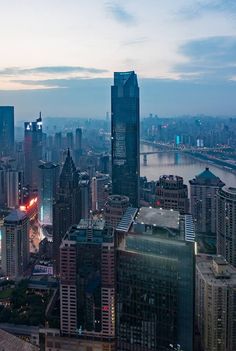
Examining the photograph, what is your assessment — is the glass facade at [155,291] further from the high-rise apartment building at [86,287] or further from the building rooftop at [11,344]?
the building rooftop at [11,344]

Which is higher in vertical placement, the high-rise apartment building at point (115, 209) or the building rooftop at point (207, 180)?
the building rooftop at point (207, 180)

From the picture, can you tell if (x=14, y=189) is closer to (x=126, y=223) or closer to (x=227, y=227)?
(x=227, y=227)

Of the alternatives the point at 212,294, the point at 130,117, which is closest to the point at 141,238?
the point at 212,294

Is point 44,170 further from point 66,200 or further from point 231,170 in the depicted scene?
point 231,170

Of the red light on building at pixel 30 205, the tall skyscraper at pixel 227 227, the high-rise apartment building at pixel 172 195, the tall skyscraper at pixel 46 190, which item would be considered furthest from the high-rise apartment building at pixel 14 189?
the tall skyscraper at pixel 227 227

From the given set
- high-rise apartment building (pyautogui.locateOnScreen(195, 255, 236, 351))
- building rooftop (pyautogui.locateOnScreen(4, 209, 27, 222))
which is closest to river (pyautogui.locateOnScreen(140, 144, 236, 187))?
building rooftop (pyautogui.locateOnScreen(4, 209, 27, 222))

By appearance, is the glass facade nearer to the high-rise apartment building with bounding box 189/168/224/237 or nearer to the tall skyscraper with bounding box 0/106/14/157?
the high-rise apartment building with bounding box 189/168/224/237
